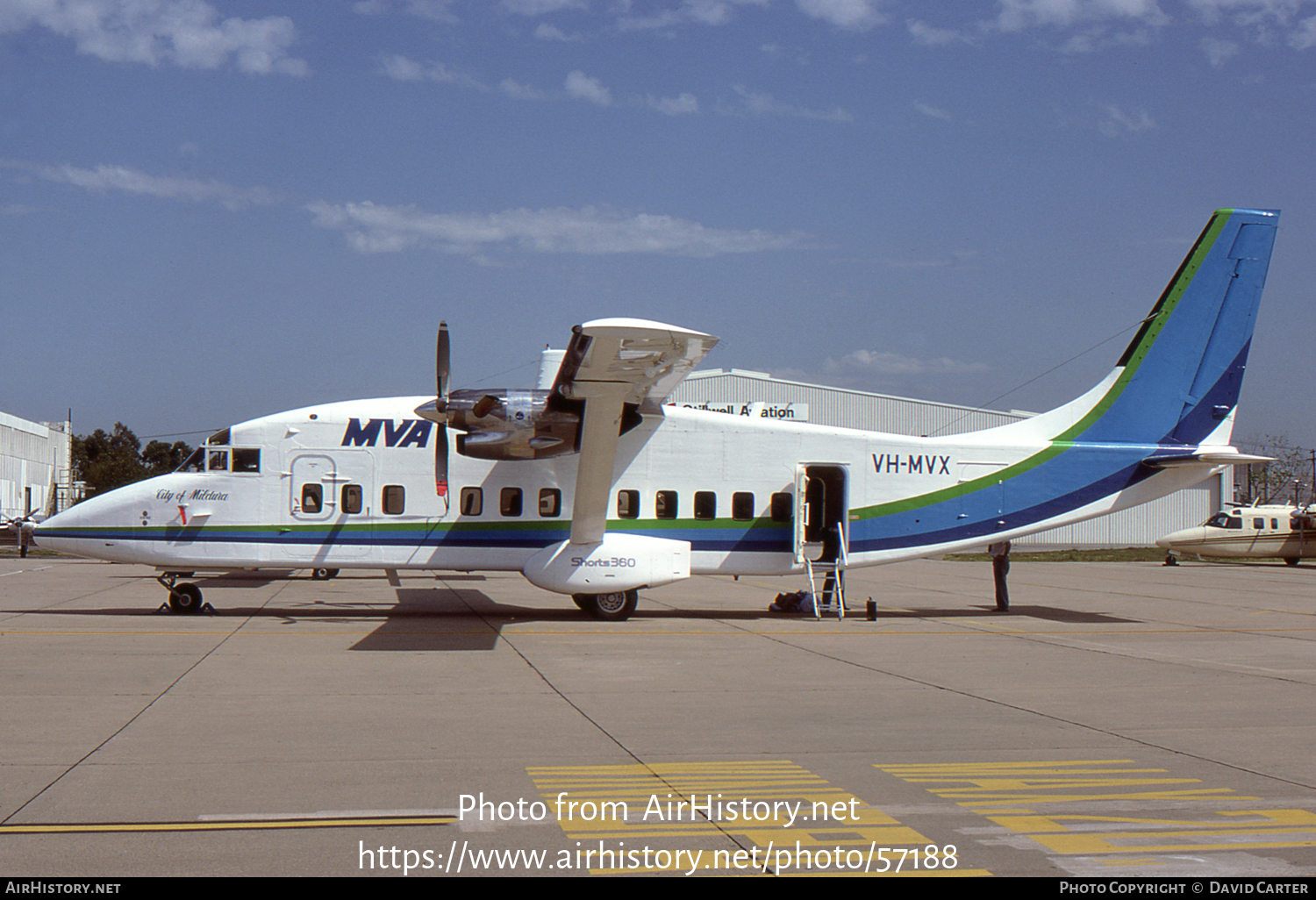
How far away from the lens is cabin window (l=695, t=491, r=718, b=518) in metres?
17.4

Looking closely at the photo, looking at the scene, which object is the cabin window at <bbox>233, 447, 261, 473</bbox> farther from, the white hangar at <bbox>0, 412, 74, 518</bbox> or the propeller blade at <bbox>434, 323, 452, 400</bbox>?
the white hangar at <bbox>0, 412, 74, 518</bbox>

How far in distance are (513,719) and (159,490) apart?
1041 centimetres

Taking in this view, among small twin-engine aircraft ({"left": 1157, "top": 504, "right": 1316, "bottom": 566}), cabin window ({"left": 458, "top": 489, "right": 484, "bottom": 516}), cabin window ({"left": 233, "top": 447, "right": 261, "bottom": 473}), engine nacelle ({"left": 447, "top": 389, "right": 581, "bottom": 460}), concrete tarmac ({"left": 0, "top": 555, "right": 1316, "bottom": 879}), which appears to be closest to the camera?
concrete tarmac ({"left": 0, "top": 555, "right": 1316, "bottom": 879})

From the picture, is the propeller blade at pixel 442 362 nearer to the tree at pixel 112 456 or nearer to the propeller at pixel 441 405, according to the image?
the propeller at pixel 441 405

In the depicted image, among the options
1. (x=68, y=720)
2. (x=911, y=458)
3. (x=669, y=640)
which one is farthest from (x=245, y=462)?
(x=911, y=458)

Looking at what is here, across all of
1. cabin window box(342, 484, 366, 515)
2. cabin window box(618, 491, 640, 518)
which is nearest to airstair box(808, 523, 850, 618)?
cabin window box(618, 491, 640, 518)

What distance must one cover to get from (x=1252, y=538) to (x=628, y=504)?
32710 millimetres

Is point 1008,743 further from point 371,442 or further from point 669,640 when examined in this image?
point 371,442

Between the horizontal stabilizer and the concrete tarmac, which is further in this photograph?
the horizontal stabilizer

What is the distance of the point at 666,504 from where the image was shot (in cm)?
1727

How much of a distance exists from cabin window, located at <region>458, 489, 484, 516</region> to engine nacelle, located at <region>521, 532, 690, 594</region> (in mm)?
1297

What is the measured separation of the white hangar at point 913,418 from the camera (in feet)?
180

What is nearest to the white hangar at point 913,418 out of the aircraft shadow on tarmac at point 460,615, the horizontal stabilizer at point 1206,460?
the aircraft shadow on tarmac at point 460,615

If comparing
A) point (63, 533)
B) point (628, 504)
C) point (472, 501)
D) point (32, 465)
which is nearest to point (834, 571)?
point (628, 504)
